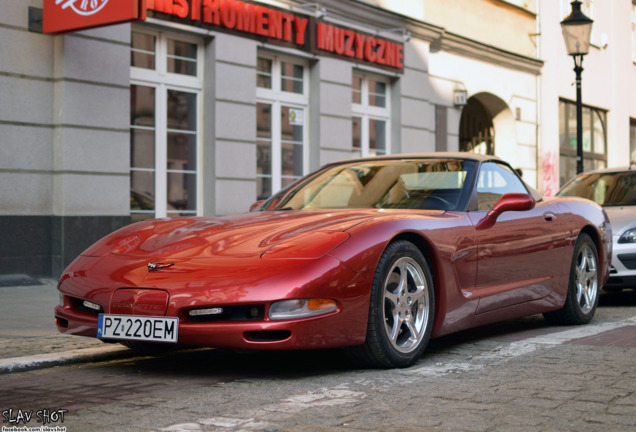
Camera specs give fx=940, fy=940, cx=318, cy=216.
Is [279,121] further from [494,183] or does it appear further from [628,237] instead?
[494,183]

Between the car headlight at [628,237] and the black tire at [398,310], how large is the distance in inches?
178

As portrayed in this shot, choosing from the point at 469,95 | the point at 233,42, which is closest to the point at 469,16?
the point at 469,95

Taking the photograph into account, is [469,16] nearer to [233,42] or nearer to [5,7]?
[233,42]

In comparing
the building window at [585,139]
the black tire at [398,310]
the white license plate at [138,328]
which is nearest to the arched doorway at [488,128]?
the building window at [585,139]

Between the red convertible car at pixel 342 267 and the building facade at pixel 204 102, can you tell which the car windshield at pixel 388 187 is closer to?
the red convertible car at pixel 342 267

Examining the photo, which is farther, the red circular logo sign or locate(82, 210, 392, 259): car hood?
the red circular logo sign

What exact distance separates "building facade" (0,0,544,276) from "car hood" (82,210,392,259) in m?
5.64

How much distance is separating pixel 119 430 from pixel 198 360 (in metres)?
2.04

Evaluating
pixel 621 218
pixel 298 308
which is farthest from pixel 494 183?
pixel 621 218

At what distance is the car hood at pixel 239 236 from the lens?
5090 millimetres

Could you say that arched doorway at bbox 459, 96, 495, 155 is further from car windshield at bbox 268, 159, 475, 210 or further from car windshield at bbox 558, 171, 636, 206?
car windshield at bbox 268, 159, 475, 210

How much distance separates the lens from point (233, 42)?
1380 centimetres

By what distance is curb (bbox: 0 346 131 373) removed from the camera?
5.42 metres

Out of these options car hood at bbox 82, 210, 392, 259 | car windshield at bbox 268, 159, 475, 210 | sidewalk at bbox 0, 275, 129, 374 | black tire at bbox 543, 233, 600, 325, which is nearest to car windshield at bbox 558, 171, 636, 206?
black tire at bbox 543, 233, 600, 325
